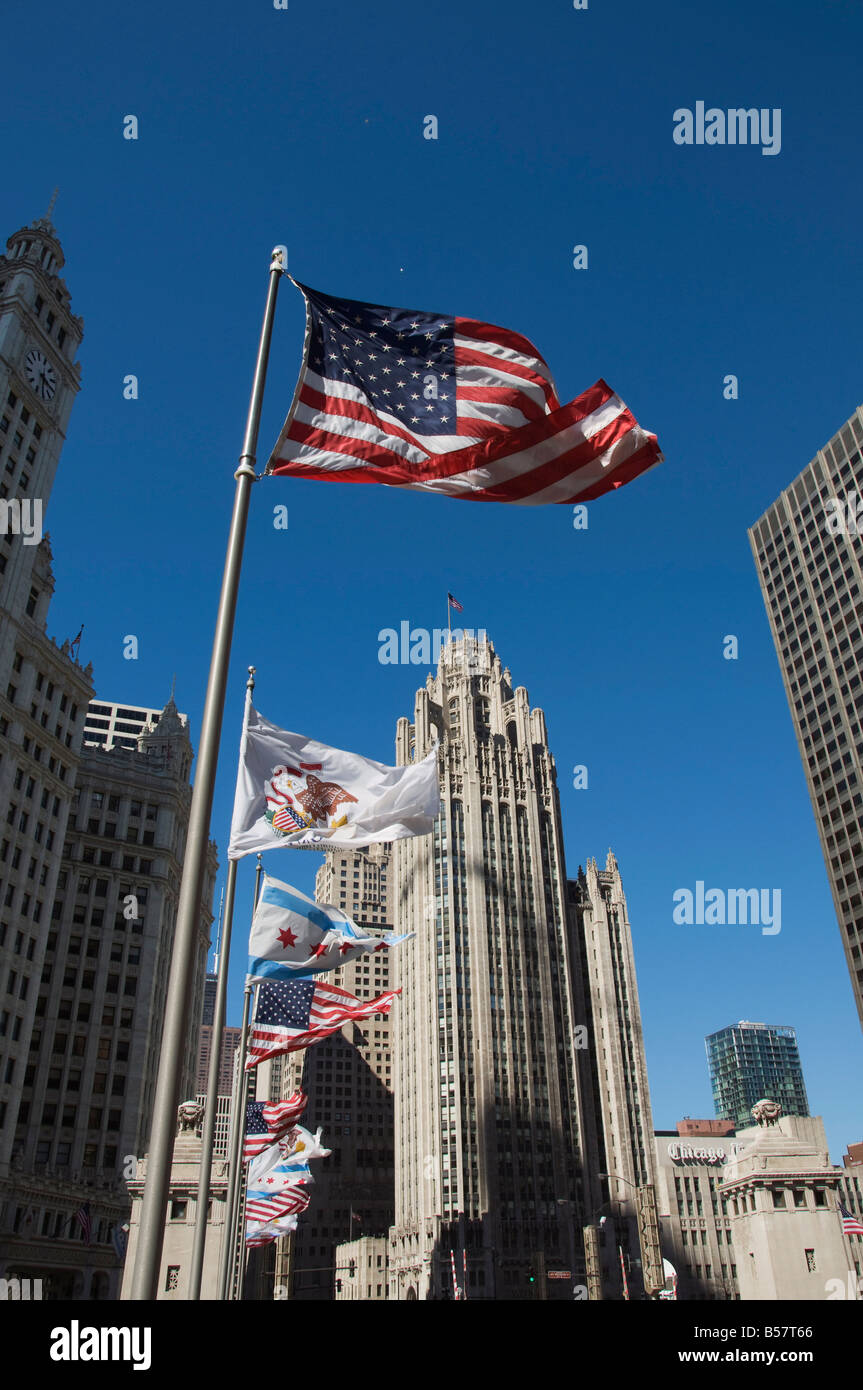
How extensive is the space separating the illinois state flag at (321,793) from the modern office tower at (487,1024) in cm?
8608

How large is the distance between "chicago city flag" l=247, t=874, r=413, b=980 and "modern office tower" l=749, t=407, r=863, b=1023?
→ 4079 inches

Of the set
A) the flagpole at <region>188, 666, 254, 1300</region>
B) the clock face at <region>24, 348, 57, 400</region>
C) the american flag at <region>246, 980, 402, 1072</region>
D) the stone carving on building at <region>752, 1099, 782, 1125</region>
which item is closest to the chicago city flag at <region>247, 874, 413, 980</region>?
the flagpole at <region>188, 666, 254, 1300</region>

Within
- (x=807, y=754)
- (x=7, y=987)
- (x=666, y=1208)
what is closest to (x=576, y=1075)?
(x=666, y=1208)

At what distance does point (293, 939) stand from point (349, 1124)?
521 ft

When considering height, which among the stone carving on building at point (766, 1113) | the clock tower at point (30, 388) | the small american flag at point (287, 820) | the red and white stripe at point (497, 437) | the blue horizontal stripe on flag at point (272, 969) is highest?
the clock tower at point (30, 388)

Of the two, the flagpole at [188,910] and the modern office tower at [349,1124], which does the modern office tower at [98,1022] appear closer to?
the modern office tower at [349,1124]

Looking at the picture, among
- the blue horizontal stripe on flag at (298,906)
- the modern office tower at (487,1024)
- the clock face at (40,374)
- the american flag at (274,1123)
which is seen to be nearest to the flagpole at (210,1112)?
the blue horizontal stripe on flag at (298,906)

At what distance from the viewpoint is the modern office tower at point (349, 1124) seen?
14862 centimetres

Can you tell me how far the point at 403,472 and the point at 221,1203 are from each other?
1550 inches

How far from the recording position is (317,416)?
1338 centimetres

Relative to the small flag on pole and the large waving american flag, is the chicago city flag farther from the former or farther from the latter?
the small flag on pole

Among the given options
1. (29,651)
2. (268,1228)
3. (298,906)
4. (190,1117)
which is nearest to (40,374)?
(29,651)
